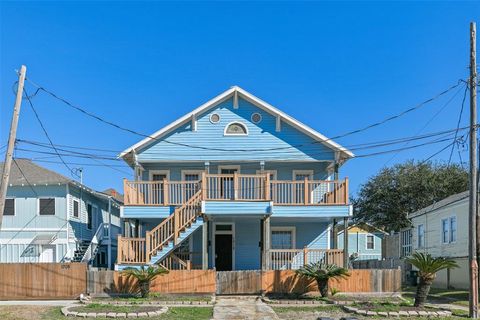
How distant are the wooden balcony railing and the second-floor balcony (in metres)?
2.12

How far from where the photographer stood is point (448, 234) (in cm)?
2480

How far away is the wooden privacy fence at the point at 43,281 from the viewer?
18047mm

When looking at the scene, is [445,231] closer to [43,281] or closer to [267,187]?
[267,187]

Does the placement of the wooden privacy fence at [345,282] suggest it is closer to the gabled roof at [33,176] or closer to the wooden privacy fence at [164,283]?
the wooden privacy fence at [164,283]

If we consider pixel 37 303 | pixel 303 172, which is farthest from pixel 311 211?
pixel 37 303

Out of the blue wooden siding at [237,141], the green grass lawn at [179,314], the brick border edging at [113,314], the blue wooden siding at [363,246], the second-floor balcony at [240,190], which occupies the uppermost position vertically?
the blue wooden siding at [237,141]

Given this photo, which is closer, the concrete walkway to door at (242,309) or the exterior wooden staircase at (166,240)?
the concrete walkway to door at (242,309)

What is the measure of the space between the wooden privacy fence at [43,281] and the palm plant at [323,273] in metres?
8.35

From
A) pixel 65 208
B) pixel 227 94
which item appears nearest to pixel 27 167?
pixel 65 208

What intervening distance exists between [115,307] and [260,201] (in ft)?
24.5

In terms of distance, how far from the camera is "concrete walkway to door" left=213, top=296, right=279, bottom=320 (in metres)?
13.6

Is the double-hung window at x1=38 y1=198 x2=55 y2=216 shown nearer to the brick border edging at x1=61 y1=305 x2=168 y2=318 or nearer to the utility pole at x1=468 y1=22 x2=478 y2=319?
the brick border edging at x1=61 y1=305 x2=168 y2=318

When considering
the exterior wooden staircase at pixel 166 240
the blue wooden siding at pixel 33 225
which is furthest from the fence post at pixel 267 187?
the blue wooden siding at pixel 33 225

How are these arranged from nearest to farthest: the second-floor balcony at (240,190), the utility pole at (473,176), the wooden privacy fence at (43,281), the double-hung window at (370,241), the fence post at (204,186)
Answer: the utility pole at (473,176), the wooden privacy fence at (43,281), the fence post at (204,186), the second-floor balcony at (240,190), the double-hung window at (370,241)
